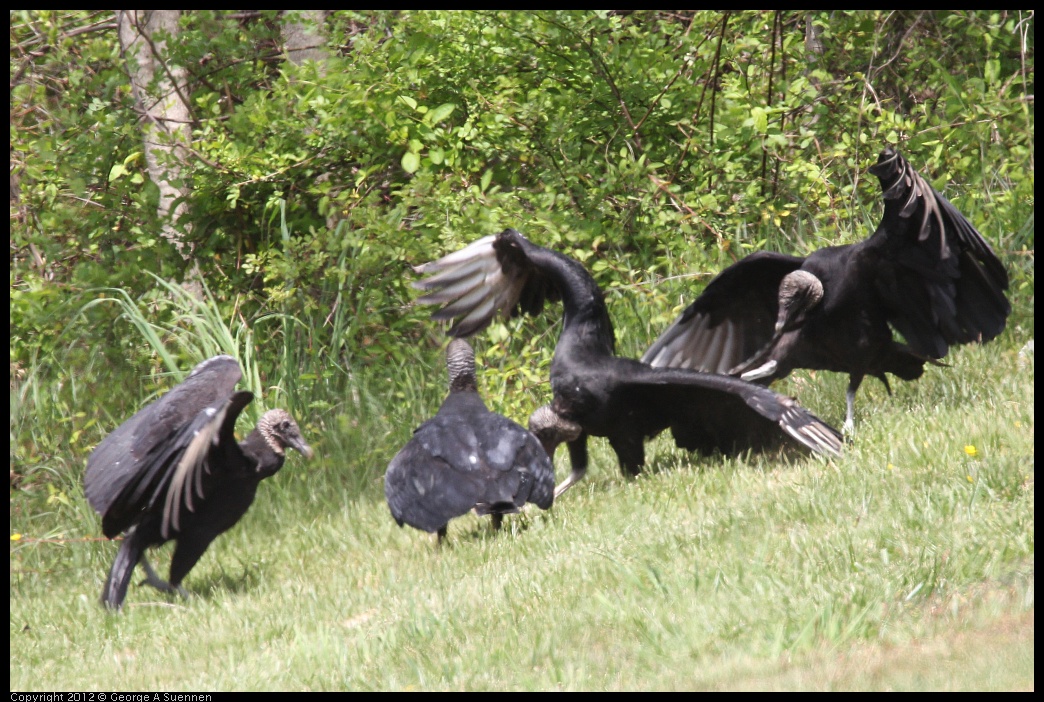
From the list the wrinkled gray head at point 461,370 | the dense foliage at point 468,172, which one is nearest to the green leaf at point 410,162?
the dense foliage at point 468,172

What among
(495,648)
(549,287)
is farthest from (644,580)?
(549,287)

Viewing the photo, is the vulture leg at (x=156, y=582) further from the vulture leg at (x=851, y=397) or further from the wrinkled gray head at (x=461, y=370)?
the vulture leg at (x=851, y=397)

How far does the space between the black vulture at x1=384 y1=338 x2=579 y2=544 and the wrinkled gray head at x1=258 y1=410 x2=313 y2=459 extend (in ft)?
1.63

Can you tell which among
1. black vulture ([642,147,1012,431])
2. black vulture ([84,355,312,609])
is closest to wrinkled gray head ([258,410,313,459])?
black vulture ([84,355,312,609])

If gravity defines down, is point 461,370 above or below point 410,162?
below

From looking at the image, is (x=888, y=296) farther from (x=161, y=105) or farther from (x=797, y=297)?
(x=161, y=105)

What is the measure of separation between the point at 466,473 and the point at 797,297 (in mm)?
1725

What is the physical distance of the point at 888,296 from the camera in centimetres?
517

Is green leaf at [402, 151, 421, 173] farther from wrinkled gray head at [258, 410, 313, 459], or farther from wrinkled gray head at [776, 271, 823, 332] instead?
wrinkled gray head at [776, 271, 823, 332]

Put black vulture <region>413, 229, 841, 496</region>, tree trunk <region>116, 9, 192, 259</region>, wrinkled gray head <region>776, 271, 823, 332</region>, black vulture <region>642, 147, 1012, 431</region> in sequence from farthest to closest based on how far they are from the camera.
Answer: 1. tree trunk <region>116, 9, 192, 259</region>
2. wrinkled gray head <region>776, 271, 823, 332</region>
3. black vulture <region>413, 229, 841, 496</region>
4. black vulture <region>642, 147, 1012, 431</region>

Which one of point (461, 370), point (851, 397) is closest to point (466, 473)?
point (461, 370)

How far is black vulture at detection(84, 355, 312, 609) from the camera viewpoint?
14.7 feet

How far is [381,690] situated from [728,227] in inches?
194

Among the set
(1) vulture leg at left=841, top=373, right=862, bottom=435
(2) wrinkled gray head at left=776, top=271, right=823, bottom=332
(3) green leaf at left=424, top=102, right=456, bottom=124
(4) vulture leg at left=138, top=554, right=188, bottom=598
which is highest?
(3) green leaf at left=424, top=102, right=456, bottom=124
